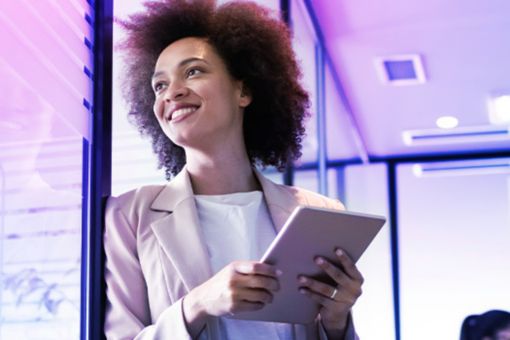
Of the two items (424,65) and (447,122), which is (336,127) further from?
(447,122)

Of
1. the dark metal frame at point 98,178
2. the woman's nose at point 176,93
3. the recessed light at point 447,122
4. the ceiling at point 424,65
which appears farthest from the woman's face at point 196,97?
the recessed light at point 447,122

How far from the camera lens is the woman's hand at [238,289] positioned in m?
1.51

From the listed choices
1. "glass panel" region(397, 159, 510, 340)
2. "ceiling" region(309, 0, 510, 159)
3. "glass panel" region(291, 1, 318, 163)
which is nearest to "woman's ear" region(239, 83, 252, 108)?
"glass panel" region(291, 1, 318, 163)

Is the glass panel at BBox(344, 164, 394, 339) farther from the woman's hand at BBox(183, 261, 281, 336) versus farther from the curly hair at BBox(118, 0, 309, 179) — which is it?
the woman's hand at BBox(183, 261, 281, 336)

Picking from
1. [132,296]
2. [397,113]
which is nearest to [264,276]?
[132,296]

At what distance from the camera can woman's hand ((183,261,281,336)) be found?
4.94ft

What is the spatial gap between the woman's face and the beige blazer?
0.11 m

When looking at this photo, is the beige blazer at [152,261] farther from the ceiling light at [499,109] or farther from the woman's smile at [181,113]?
the ceiling light at [499,109]

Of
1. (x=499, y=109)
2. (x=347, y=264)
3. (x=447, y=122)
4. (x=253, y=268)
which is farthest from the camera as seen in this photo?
(x=447, y=122)

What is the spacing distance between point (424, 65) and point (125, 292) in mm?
3791

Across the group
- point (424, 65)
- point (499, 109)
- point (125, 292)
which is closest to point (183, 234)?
point (125, 292)

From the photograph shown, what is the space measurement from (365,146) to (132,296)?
4.81 m

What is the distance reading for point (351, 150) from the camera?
615 centimetres

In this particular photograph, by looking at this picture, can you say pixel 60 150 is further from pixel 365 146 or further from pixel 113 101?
pixel 365 146
